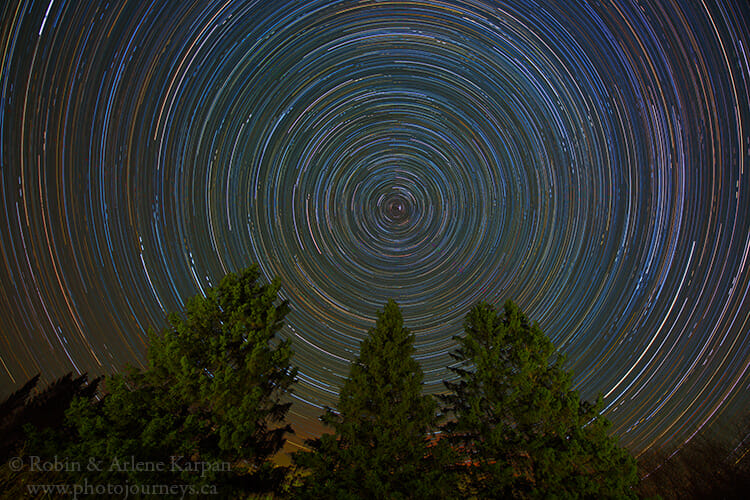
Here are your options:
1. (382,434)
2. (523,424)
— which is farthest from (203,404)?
(523,424)

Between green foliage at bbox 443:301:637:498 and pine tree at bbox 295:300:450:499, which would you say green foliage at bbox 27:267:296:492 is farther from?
green foliage at bbox 443:301:637:498

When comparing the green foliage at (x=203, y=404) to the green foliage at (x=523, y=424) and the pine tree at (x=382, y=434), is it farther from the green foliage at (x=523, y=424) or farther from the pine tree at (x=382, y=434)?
the green foliage at (x=523, y=424)

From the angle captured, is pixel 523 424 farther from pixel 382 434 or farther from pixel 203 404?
pixel 203 404

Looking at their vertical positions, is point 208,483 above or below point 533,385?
below

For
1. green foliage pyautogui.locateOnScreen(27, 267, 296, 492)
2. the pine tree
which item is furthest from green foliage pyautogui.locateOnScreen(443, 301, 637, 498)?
green foliage pyautogui.locateOnScreen(27, 267, 296, 492)

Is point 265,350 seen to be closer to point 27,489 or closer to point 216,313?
point 216,313

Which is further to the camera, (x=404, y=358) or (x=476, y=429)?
(x=404, y=358)

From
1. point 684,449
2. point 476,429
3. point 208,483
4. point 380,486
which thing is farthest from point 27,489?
point 684,449
